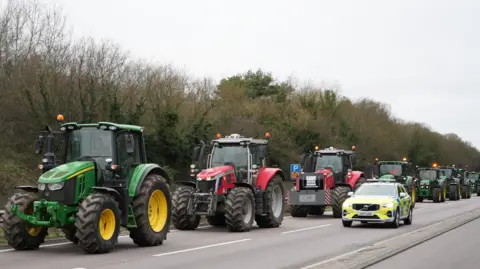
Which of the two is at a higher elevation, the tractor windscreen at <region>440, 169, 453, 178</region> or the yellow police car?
the tractor windscreen at <region>440, 169, 453, 178</region>

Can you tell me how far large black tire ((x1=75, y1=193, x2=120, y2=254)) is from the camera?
501 inches

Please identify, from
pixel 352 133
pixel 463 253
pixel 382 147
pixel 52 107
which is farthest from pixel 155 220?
pixel 382 147

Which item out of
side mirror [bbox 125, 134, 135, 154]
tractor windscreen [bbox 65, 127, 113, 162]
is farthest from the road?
side mirror [bbox 125, 134, 135, 154]

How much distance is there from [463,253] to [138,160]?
783 centimetres

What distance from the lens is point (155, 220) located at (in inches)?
620

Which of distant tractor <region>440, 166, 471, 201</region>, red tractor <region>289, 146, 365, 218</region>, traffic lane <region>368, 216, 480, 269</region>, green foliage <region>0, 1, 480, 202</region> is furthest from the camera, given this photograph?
distant tractor <region>440, 166, 471, 201</region>

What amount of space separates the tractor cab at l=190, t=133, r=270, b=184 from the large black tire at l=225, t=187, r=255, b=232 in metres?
1.18

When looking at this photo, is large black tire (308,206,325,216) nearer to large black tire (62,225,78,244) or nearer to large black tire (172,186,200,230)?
large black tire (172,186,200,230)

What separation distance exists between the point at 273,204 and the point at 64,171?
9890 millimetres

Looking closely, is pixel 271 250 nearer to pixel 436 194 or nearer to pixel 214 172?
pixel 214 172

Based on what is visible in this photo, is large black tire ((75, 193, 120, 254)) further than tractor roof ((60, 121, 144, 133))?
No

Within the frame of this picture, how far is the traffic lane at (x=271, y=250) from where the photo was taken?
12.4m

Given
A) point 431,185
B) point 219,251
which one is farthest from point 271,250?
point 431,185

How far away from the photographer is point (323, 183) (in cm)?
2706
